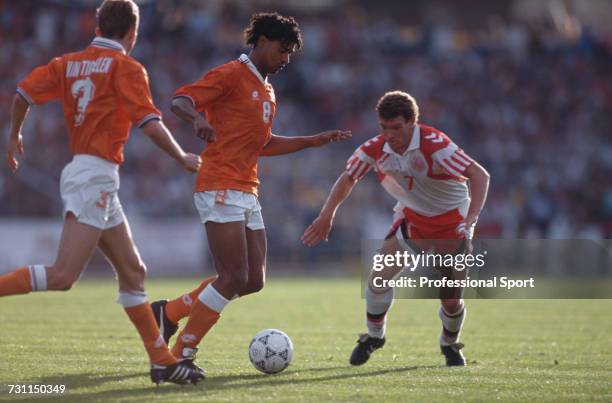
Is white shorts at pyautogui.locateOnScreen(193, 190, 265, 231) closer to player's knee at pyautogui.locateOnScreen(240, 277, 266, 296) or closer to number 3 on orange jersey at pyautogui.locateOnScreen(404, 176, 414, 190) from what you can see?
player's knee at pyautogui.locateOnScreen(240, 277, 266, 296)

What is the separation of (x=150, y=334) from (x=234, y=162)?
137cm

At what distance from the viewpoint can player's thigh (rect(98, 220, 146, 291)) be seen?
648 cm

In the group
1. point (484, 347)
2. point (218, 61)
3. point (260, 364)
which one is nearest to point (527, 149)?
point (218, 61)

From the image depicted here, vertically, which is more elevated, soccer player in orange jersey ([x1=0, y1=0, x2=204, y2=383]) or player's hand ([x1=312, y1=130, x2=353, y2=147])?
player's hand ([x1=312, y1=130, x2=353, y2=147])

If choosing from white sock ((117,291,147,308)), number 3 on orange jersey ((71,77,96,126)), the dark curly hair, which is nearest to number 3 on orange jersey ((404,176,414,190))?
the dark curly hair

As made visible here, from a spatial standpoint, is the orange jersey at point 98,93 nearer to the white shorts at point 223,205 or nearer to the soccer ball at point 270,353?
the white shorts at point 223,205

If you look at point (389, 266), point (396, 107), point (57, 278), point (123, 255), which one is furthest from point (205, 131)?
point (389, 266)

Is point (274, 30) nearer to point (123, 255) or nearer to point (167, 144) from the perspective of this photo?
point (167, 144)

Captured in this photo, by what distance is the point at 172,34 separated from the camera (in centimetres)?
2680

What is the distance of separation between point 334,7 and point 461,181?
1026 inches

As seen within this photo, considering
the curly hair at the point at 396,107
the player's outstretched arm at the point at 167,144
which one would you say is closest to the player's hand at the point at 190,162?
the player's outstretched arm at the point at 167,144

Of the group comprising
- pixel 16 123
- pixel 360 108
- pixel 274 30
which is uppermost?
pixel 360 108

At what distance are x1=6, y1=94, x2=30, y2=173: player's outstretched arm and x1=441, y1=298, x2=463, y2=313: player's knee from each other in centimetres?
374

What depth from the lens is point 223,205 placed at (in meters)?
7.09
